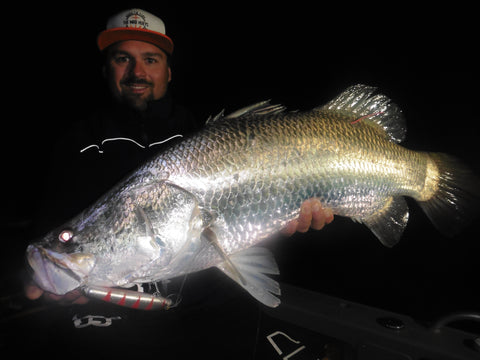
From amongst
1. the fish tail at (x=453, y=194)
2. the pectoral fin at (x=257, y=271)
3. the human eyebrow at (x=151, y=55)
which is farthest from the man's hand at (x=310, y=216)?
the human eyebrow at (x=151, y=55)

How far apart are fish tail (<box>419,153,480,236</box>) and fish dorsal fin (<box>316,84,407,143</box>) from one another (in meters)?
0.25

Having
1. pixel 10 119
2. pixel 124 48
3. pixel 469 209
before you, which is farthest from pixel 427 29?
pixel 10 119

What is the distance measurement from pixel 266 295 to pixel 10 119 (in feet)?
33.5

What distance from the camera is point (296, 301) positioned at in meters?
1.71

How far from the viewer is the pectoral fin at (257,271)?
42.3 inches

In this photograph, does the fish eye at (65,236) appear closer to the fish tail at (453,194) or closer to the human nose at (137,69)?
the human nose at (137,69)

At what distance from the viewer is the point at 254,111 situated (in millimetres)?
1230

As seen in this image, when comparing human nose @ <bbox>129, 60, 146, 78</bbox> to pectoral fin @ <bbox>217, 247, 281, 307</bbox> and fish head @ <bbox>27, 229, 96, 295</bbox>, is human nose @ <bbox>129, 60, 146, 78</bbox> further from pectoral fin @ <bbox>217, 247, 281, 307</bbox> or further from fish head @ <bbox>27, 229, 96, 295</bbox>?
pectoral fin @ <bbox>217, 247, 281, 307</bbox>

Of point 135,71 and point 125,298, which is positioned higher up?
point 135,71

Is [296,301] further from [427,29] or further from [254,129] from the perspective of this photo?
[427,29]

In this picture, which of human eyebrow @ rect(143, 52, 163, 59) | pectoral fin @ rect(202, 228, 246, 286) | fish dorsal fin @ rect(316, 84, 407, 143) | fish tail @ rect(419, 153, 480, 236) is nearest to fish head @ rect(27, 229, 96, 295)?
pectoral fin @ rect(202, 228, 246, 286)

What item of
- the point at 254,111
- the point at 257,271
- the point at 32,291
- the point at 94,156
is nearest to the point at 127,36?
the point at 94,156

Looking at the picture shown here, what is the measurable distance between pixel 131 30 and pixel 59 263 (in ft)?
5.02

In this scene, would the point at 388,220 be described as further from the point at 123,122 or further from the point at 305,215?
the point at 123,122
